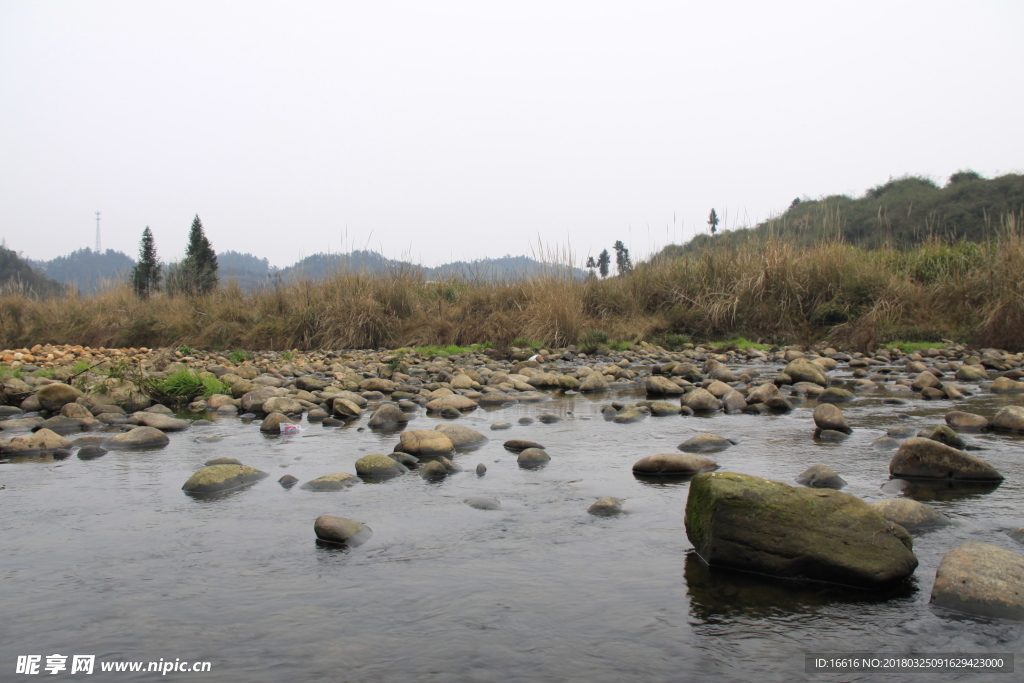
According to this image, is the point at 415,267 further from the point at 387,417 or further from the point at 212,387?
the point at 387,417

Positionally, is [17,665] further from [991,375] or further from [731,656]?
[991,375]

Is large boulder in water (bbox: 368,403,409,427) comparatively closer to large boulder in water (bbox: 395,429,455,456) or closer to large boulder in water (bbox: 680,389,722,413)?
large boulder in water (bbox: 395,429,455,456)

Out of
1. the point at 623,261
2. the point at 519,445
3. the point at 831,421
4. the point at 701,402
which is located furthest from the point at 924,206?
the point at 519,445

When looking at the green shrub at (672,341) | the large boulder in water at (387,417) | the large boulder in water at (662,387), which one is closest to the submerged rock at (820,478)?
the large boulder in water at (387,417)

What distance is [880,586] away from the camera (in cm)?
214

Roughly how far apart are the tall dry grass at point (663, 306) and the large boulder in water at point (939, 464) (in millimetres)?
7828

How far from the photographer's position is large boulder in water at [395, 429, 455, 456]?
4.09 meters

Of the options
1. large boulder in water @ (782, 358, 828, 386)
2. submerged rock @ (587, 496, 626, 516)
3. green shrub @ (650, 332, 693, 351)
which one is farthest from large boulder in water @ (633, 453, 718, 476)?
green shrub @ (650, 332, 693, 351)

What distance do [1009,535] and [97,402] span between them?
6.49m

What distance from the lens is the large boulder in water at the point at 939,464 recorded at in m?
3.26

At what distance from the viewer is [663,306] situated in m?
13.3

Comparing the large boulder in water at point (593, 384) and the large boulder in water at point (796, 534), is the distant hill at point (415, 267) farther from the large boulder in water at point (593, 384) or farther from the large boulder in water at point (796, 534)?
the large boulder in water at point (796, 534)

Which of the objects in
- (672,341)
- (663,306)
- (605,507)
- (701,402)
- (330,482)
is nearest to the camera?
(605,507)

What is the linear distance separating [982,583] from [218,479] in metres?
3.18
